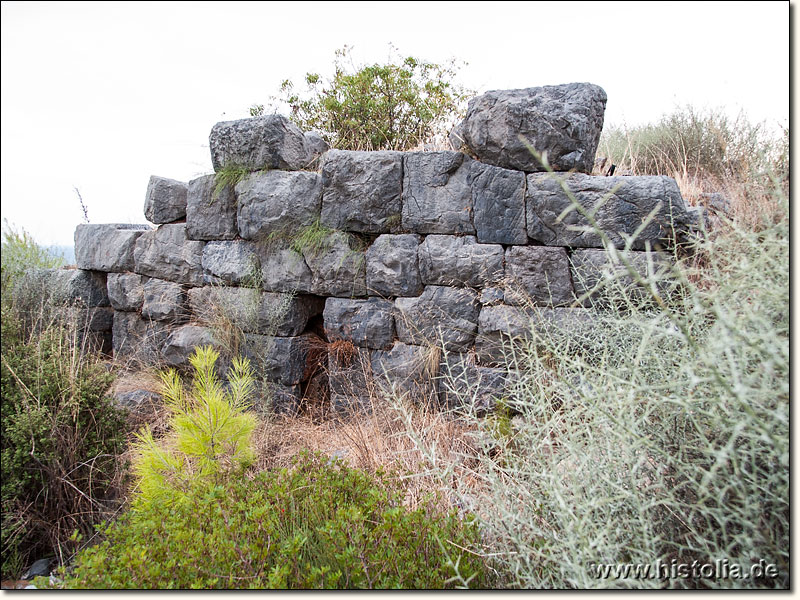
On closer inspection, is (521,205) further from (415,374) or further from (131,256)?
(131,256)

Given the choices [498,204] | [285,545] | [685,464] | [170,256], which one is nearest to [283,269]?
[170,256]

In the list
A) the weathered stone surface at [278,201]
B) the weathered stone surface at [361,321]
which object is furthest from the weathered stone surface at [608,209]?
the weathered stone surface at [278,201]

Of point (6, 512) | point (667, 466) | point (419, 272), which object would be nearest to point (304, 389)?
point (419, 272)

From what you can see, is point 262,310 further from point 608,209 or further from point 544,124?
point 608,209

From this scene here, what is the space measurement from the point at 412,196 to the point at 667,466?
8.91ft

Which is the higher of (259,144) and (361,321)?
(259,144)

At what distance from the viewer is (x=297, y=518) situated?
2.19m

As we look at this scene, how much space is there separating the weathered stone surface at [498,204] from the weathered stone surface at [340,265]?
0.90 m

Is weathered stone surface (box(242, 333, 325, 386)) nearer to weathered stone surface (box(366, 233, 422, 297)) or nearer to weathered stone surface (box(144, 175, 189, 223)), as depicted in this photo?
weathered stone surface (box(366, 233, 422, 297))

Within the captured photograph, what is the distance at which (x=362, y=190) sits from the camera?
13.2 ft

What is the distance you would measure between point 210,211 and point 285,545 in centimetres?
340

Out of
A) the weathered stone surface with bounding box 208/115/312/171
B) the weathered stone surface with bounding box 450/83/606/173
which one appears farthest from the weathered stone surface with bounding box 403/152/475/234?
the weathered stone surface with bounding box 208/115/312/171

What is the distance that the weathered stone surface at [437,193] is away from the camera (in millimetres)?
3816

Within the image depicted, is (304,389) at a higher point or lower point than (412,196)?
lower
